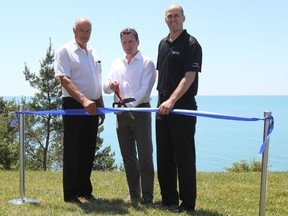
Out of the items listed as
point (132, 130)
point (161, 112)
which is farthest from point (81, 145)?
point (161, 112)

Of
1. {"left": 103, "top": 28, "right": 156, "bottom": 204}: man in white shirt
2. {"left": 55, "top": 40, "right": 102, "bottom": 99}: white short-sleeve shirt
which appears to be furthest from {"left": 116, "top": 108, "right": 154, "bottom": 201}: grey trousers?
{"left": 55, "top": 40, "right": 102, "bottom": 99}: white short-sleeve shirt

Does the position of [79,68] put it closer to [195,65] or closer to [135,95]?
[135,95]

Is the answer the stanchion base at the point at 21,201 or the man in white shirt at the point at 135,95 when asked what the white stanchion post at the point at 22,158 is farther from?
the man in white shirt at the point at 135,95

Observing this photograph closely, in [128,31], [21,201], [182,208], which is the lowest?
[21,201]

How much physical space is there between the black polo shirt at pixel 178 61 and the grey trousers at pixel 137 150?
578 millimetres

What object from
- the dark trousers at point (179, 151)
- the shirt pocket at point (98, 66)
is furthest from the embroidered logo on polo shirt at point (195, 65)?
the shirt pocket at point (98, 66)

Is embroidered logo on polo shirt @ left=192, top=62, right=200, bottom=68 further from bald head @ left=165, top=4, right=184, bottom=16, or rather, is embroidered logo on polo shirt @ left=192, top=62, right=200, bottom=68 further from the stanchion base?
the stanchion base

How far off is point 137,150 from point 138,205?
688mm

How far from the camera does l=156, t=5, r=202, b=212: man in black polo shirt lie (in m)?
4.72

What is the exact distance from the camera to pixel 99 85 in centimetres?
547

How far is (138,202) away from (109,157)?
32.1m

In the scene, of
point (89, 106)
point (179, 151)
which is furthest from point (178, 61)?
point (89, 106)

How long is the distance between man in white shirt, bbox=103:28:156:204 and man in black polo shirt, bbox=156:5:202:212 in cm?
26

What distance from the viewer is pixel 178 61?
480 cm
